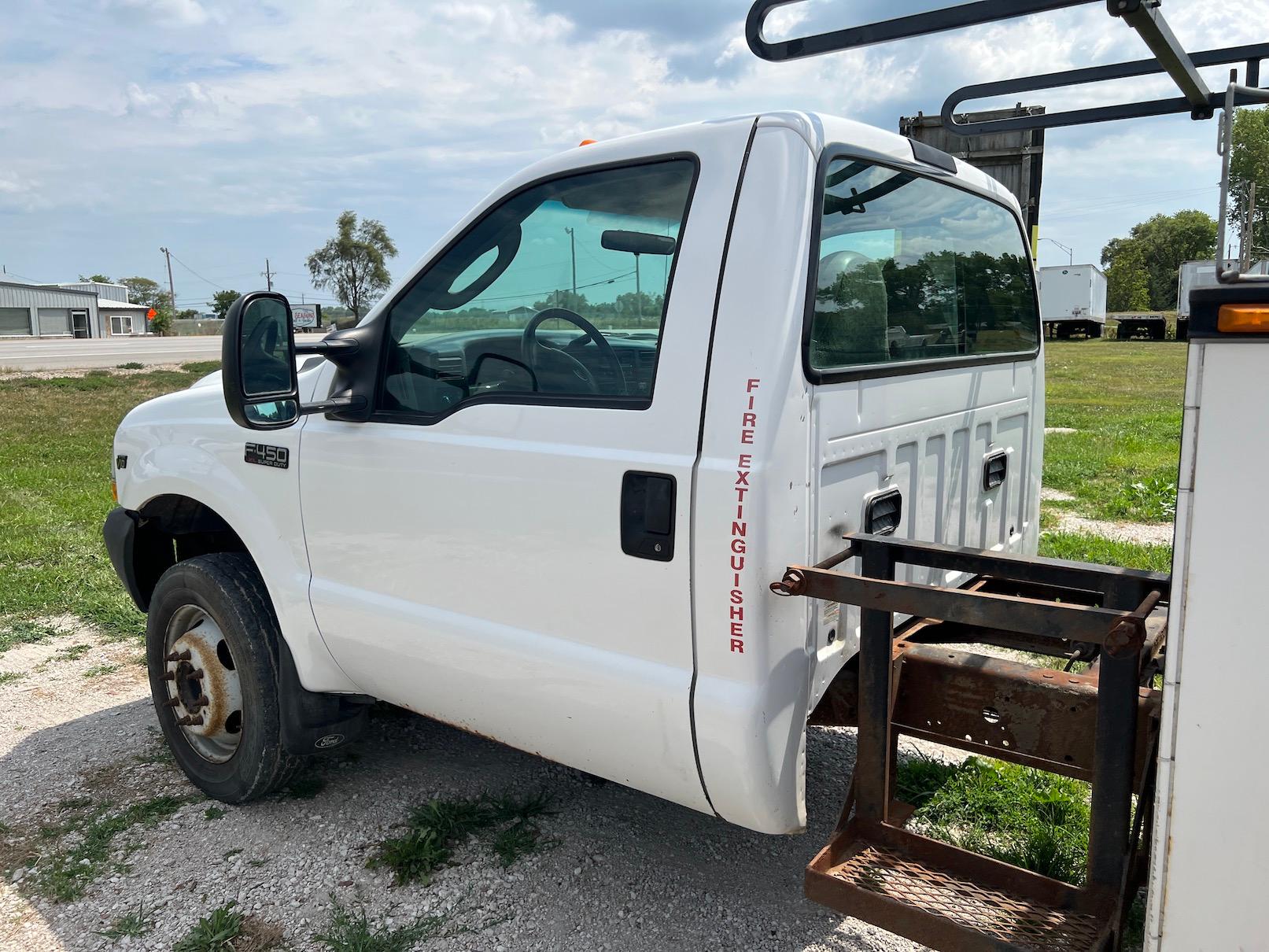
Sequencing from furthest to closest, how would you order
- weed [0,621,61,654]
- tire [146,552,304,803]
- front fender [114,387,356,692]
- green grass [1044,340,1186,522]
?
1. green grass [1044,340,1186,522]
2. weed [0,621,61,654]
3. tire [146,552,304,803]
4. front fender [114,387,356,692]

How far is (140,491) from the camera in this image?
3895mm

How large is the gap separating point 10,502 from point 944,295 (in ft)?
28.2

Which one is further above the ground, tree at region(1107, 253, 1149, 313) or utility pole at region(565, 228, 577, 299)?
tree at region(1107, 253, 1149, 313)

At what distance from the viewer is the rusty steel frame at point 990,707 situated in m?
2.04

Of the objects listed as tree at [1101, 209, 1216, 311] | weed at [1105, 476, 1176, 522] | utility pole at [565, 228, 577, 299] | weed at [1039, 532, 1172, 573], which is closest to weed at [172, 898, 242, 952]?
utility pole at [565, 228, 577, 299]

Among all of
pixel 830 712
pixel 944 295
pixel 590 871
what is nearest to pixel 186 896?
pixel 590 871

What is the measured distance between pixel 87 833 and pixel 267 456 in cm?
151

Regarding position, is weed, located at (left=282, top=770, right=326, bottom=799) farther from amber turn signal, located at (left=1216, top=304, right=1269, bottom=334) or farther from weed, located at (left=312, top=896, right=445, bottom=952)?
amber turn signal, located at (left=1216, top=304, right=1269, bottom=334)

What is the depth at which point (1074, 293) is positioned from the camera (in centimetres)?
4238

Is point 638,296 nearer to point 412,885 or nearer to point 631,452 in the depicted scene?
point 631,452

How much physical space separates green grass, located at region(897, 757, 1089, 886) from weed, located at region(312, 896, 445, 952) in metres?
1.56

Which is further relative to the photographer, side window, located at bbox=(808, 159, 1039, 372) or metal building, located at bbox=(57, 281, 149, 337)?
metal building, located at bbox=(57, 281, 149, 337)

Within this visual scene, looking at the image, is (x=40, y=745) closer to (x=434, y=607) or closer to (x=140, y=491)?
(x=140, y=491)

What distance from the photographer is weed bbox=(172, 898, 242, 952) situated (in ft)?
9.55
